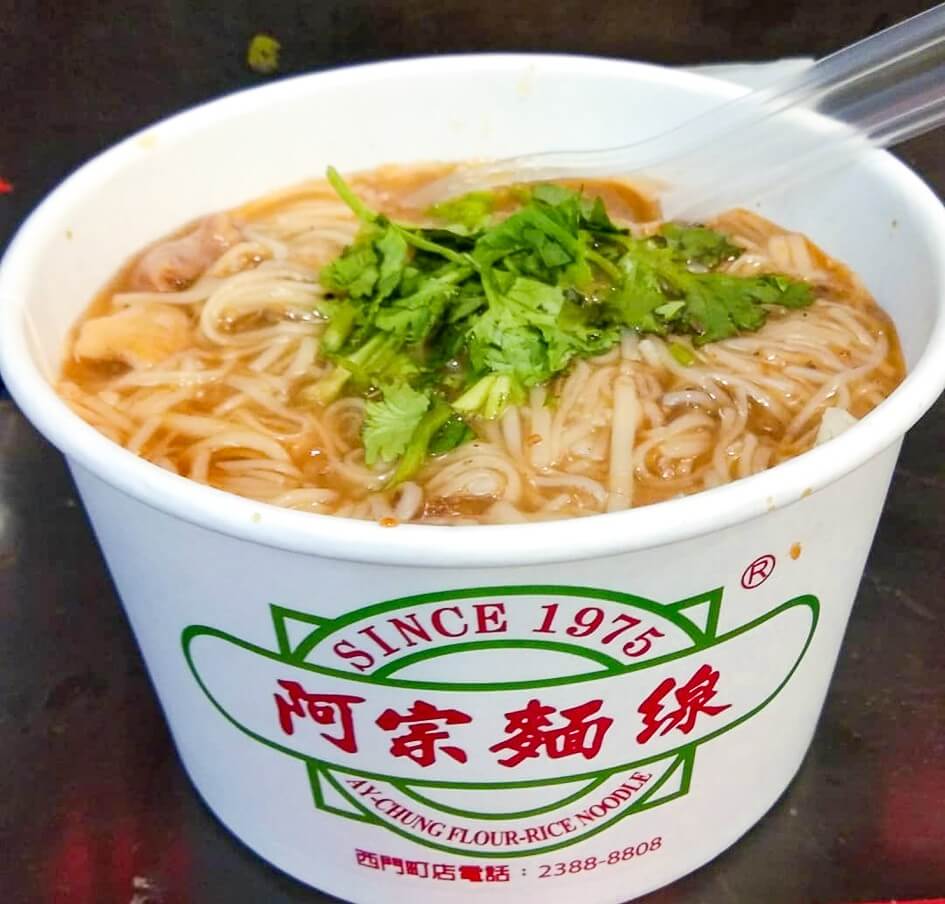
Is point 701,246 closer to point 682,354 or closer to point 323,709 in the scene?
point 682,354

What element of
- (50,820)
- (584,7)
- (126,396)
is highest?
(584,7)

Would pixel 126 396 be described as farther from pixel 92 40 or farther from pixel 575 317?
pixel 92 40

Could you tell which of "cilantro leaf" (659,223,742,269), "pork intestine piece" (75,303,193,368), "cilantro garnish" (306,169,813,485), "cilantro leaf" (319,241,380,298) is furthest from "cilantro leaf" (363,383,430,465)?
"cilantro leaf" (659,223,742,269)

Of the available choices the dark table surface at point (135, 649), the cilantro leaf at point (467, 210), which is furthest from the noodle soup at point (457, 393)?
the dark table surface at point (135, 649)

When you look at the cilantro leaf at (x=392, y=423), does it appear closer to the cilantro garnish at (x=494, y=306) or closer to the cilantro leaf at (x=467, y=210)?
the cilantro garnish at (x=494, y=306)

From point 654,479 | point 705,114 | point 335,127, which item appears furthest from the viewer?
point 335,127

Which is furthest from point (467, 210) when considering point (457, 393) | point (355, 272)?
point (457, 393)

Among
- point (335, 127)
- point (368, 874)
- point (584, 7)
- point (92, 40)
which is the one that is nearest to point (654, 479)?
point (368, 874)

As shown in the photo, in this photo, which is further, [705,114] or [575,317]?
[705,114]
